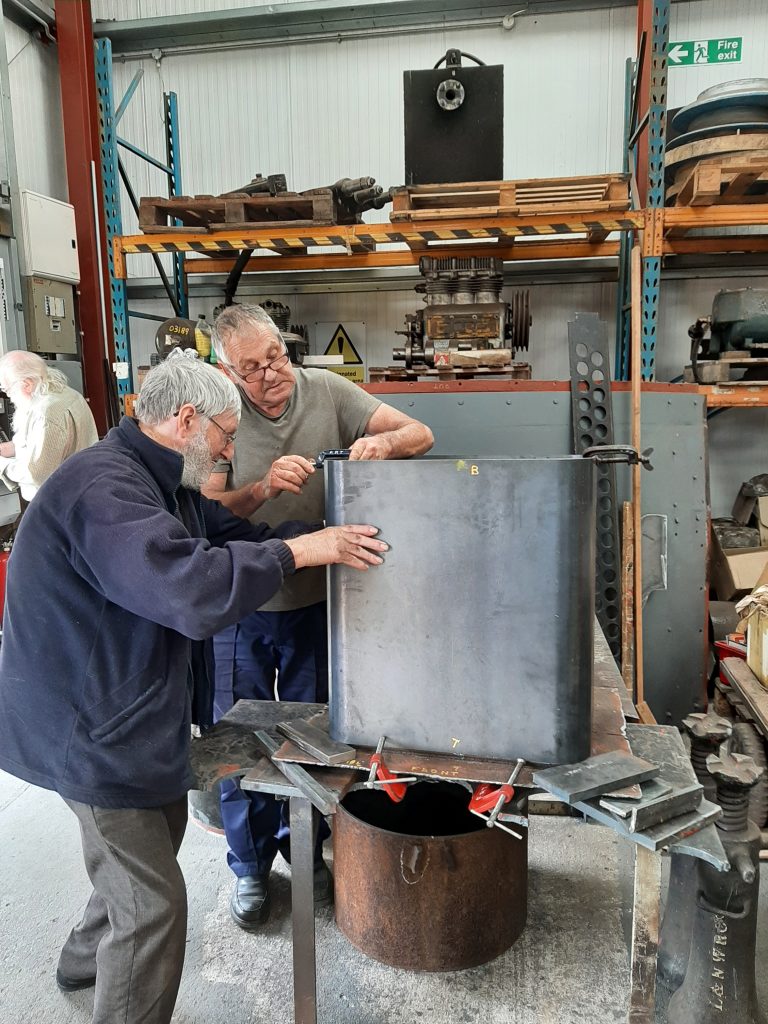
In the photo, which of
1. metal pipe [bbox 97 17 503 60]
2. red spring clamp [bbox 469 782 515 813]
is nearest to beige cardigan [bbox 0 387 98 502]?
red spring clamp [bbox 469 782 515 813]

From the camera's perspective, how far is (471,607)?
1.21 m

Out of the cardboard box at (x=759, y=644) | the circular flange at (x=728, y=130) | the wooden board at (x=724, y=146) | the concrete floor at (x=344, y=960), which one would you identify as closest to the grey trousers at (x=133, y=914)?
the concrete floor at (x=344, y=960)

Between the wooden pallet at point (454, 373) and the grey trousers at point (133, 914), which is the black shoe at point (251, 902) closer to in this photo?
the grey trousers at point (133, 914)

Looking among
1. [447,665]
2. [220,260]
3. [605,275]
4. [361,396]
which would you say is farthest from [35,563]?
[605,275]

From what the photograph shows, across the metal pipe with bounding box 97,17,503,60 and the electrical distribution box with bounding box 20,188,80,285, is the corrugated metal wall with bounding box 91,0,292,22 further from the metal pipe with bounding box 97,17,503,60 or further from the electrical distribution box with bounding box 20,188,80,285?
the electrical distribution box with bounding box 20,188,80,285

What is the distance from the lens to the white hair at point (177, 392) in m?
1.38

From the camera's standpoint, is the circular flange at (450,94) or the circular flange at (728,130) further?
the circular flange at (450,94)

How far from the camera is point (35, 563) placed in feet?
4.27

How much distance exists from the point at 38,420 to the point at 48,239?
1808mm

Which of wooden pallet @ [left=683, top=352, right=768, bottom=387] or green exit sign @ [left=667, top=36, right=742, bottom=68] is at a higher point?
green exit sign @ [left=667, top=36, right=742, bottom=68]

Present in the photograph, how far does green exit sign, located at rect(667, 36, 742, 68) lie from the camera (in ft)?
13.9

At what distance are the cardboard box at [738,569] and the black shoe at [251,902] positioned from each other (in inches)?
104

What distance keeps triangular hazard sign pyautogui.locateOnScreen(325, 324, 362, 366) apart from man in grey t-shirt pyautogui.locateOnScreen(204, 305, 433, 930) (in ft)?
8.99

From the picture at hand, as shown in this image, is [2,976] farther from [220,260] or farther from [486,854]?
[220,260]
